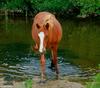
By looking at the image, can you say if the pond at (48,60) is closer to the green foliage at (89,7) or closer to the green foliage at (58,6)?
the green foliage at (89,7)

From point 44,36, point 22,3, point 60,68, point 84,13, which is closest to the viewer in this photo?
point 44,36

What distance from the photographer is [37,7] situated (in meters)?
37.9

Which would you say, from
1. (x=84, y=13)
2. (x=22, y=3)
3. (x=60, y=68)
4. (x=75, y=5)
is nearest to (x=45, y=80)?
(x=60, y=68)

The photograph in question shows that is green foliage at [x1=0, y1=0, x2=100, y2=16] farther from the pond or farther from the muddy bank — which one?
the muddy bank

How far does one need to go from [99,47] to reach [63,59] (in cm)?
382

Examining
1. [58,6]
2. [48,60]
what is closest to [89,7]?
[58,6]

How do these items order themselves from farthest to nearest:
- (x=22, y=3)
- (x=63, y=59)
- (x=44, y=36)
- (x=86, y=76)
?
(x=22, y=3) < (x=63, y=59) < (x=86, y=76) < (x=44, y=36)

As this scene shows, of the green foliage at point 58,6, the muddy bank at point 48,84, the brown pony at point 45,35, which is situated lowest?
the green foliage at point 58,6

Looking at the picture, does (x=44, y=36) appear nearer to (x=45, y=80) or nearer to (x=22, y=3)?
(x=45, y=80)

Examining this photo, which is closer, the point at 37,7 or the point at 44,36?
the point at 44,36

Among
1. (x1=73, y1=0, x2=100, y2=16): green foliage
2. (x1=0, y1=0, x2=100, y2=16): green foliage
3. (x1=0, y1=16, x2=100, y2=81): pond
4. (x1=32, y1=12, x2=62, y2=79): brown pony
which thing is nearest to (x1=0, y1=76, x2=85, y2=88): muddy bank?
(x1=32, y1=12, x2=62, y2=79): brown pony

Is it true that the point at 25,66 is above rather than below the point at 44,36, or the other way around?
below

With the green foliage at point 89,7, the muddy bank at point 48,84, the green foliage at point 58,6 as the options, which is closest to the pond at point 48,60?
the muddy bank at point 48,84

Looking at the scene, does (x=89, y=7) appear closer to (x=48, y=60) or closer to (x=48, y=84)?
(x=48, y=60)
